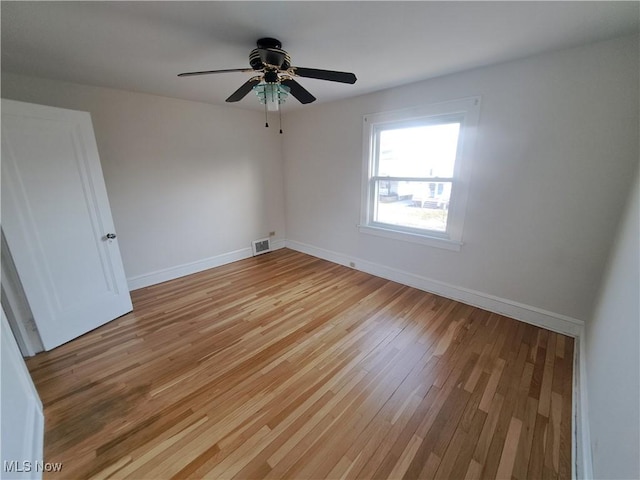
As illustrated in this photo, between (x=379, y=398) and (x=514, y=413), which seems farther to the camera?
(x=379, y=398)

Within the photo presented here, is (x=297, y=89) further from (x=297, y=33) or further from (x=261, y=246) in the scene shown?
(x=261, y=246)

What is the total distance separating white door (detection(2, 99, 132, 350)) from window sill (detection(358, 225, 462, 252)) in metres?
3.04

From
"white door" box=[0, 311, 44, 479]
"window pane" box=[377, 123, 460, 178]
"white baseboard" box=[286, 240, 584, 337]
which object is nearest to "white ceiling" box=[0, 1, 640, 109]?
"window pane" box=[377, 123, 460, 178]

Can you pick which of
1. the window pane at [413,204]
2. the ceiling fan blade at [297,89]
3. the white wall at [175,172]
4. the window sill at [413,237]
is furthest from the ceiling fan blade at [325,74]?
the white wall at [175,172]

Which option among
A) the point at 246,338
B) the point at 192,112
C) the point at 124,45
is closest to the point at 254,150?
the point at 192,112

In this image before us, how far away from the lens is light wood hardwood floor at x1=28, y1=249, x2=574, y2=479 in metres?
1.38

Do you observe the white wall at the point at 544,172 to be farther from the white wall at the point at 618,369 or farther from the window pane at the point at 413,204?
the white wall at the point at 618,369

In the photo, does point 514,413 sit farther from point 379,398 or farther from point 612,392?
point 379,398

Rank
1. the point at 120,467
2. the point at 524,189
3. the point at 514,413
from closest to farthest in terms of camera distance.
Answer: the point at 120,467 → the point at 514,413 → the point at 524,189

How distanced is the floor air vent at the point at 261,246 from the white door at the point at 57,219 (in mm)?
2086

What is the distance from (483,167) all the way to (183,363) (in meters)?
3.28

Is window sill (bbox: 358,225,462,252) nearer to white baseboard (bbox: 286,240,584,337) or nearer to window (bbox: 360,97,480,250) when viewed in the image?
window (bbox: 360,97,480,250)

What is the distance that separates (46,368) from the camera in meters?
2.04

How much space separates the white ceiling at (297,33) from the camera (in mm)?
1455
